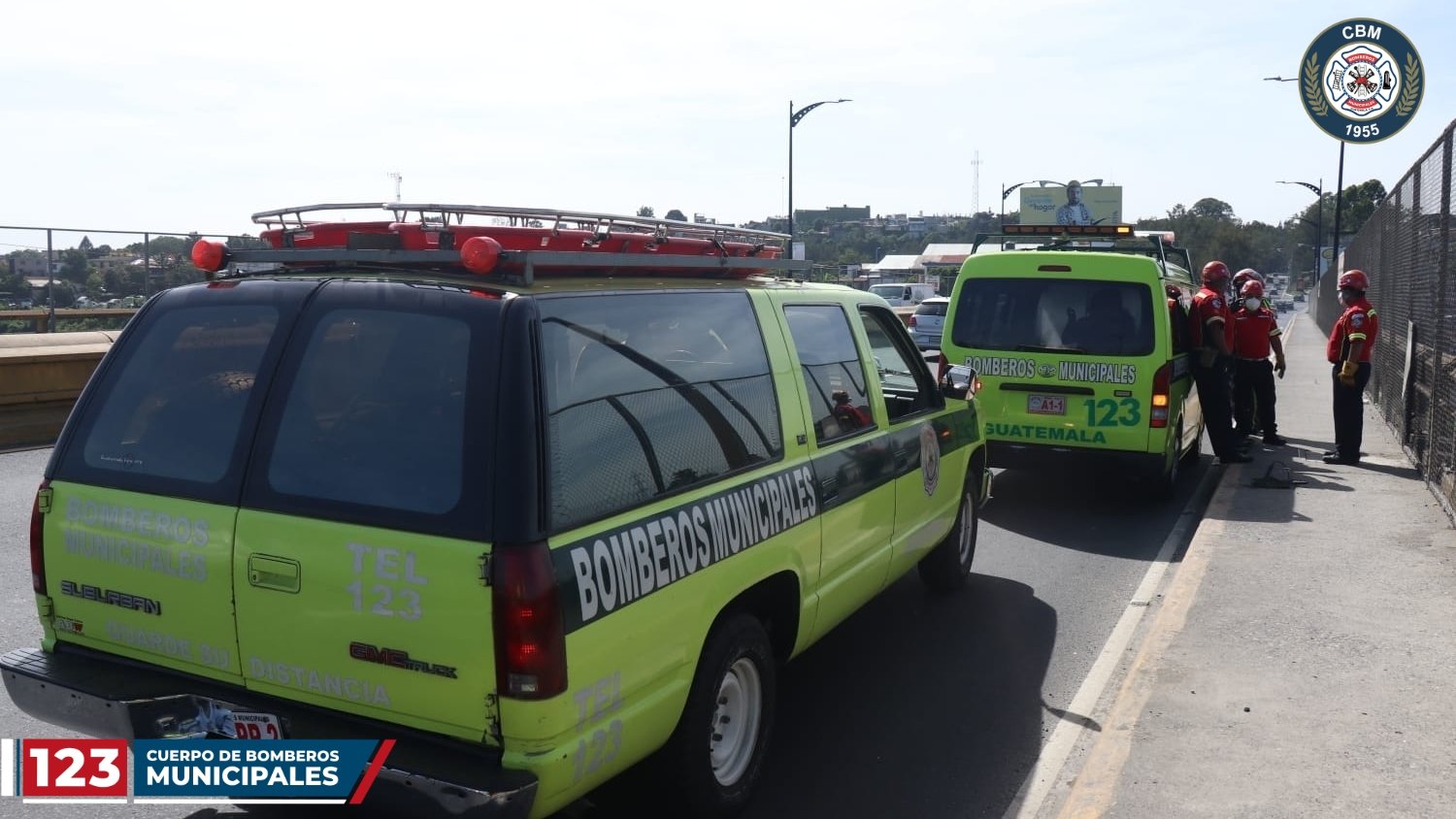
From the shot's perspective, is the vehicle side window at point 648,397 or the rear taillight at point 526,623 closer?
the rear taillight at point 526,623

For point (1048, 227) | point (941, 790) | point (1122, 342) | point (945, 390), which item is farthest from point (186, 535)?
point (1048, 227)

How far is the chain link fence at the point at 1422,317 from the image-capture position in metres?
9.20

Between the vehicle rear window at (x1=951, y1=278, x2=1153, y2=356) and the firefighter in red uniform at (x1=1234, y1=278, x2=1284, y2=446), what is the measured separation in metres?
3.59

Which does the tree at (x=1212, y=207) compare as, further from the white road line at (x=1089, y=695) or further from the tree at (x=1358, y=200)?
the white road line at (x=1089, y=695)

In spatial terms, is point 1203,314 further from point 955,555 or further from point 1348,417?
point 955,555

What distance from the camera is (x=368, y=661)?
10.5ft

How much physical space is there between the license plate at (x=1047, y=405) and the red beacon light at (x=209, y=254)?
6849mm

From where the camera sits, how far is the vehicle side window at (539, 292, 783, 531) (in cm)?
333

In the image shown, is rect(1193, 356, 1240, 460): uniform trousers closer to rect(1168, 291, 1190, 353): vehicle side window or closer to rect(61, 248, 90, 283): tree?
rect(1168, 291, 1190, 353): vehicle side window

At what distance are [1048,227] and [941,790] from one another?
26.1 feet

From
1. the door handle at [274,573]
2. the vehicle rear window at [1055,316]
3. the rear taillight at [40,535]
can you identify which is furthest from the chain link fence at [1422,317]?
the rear taillight at [40,535]

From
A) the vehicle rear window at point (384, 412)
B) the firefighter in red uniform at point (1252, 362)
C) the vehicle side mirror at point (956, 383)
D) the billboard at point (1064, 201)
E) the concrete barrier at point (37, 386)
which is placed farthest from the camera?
the billboard at point (1064, 201)

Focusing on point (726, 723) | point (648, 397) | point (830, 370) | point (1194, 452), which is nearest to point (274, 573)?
point (648, 397)

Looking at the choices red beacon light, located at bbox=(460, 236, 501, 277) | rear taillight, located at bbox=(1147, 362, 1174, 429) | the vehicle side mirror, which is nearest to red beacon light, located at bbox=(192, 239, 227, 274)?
red beacon light, located at bbox=(460, 236, 501, 277)
